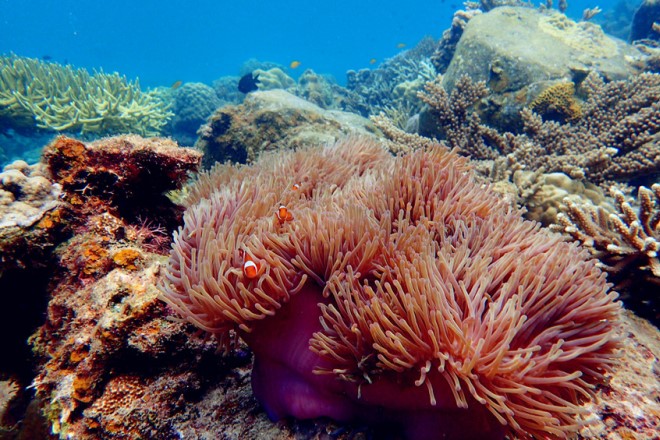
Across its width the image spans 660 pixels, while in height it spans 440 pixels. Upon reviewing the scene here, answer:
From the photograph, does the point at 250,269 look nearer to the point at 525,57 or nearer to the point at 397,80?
the point at 525,57

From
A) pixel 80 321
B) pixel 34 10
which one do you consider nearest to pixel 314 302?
pixel 80 321

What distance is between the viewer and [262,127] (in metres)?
6.30

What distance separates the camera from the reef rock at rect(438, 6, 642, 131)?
19.6ft

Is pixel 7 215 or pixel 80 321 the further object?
pixel 7 215

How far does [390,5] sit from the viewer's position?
94188mm

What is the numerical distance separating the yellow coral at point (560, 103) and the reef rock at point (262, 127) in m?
2.93

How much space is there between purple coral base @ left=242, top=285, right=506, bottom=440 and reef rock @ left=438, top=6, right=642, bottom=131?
18.2 ft

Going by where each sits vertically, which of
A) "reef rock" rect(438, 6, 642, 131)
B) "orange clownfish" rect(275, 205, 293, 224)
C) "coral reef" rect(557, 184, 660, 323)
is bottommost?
"orange clownfish" rect(275, 205, 293, 224)

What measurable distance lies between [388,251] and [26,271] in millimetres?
2454

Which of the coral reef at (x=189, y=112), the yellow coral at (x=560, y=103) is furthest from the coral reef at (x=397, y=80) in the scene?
the coral reef at (x=189, y=112)

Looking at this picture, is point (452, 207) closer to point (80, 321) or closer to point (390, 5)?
point (80, 321)

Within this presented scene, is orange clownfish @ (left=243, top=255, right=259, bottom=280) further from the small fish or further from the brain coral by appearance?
the small fish

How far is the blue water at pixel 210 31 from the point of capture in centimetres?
8100

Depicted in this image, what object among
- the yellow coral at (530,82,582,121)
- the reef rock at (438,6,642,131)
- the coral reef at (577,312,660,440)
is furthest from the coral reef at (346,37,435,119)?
the coral reef at (577,312,660,440)
